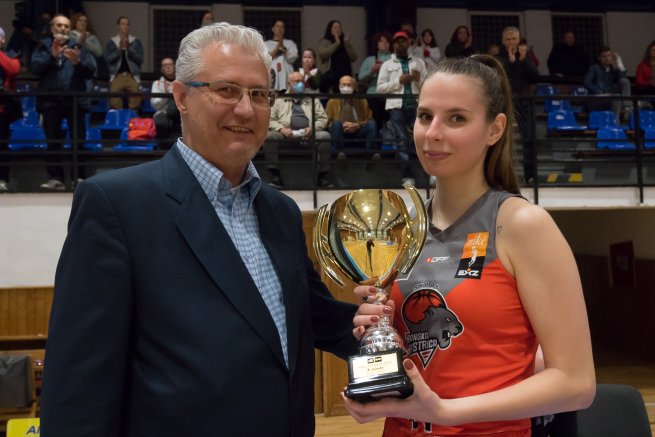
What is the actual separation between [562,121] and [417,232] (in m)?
6.92

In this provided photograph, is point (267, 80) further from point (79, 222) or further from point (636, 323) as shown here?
point (636, 323)

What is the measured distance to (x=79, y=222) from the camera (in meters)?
1.34

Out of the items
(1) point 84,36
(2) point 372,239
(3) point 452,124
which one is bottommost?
(2) point 372,239

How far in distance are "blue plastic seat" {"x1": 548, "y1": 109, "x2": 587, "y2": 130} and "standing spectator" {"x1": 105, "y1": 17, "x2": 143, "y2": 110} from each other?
15.0ft

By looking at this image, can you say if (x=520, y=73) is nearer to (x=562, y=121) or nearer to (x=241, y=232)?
(x=562, y=121)

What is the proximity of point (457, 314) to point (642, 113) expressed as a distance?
735 cm

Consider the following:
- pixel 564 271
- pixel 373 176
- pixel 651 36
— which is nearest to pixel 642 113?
pixel 373 176

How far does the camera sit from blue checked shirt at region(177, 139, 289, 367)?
1.50m

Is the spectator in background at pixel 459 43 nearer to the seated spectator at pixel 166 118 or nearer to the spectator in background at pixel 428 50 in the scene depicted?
the spectator in background at pixel 428 50

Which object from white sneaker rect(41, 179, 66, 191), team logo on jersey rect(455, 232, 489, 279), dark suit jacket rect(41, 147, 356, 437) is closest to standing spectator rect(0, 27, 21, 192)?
white sneaker rect(41, 179, 66, 191)

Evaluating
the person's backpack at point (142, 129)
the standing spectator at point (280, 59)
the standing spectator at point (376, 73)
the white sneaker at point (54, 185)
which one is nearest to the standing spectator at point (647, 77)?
the standing spectator at point (376, 73)

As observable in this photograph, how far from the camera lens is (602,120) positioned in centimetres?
793

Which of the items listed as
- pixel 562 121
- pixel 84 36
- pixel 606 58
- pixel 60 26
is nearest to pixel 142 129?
pixel 60 26

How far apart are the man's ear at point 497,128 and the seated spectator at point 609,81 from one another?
713 cm
